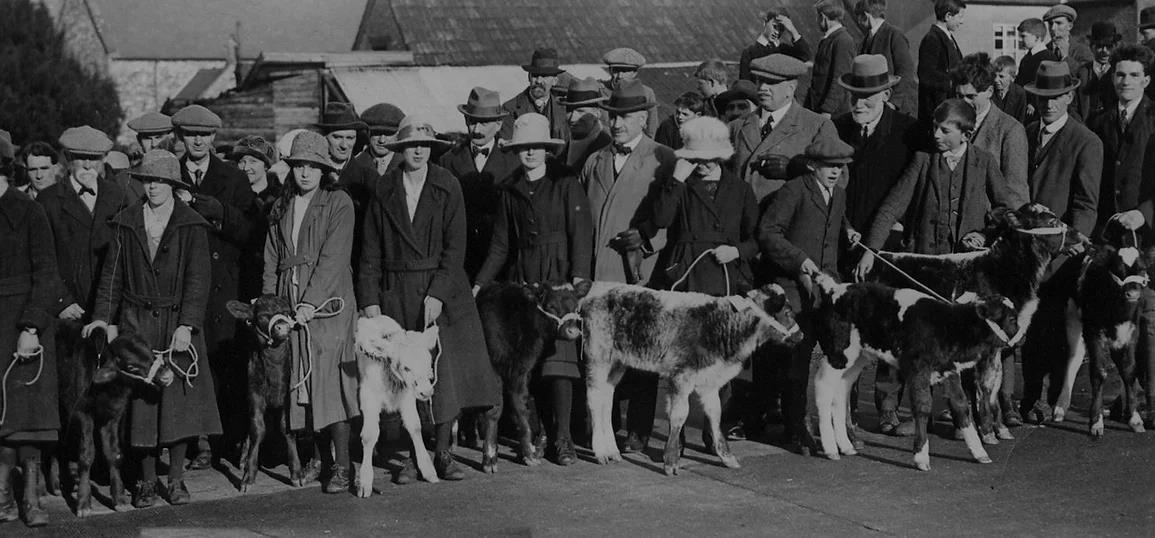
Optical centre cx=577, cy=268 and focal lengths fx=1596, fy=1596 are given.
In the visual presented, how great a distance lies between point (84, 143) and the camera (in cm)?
1185

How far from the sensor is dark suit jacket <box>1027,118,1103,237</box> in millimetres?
11781

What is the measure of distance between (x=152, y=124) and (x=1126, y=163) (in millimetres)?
7869

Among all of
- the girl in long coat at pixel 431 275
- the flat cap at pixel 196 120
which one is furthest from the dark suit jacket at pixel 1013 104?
the flat cap at pixel 196 120

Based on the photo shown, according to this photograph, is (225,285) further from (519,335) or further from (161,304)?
(519,335)

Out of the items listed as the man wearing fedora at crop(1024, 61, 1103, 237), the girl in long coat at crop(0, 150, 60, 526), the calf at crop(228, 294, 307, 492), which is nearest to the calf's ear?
the calf at crop(228, 294, 307, 492)

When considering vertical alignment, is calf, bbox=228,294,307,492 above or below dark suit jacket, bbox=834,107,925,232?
below

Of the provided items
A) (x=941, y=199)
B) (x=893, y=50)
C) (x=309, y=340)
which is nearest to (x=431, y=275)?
(x=309, y=340)

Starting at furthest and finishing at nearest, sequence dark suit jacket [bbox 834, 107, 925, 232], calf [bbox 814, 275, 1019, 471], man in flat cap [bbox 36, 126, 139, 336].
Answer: dark suit jacket [bbox 834, 107, 925, 232]
man in flat cap [bbox 36, 126, 139, 336]
calf [bbox 814, 275, 1019, 471]

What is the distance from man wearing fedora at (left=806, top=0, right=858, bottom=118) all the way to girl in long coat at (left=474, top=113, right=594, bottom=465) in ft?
13.9

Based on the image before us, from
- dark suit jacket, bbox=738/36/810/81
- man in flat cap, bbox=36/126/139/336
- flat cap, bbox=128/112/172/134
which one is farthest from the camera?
dark suit jacket, bbox=738/36/810/81

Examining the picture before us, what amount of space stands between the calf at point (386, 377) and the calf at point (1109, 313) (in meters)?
4.80

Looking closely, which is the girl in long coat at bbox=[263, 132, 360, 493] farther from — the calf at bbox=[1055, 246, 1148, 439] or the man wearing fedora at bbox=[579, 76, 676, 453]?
the calf at bbox=[1055, 246, 1148, 439]

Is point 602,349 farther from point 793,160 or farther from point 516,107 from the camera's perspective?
point 516,107

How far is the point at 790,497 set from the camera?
9.90 meters
